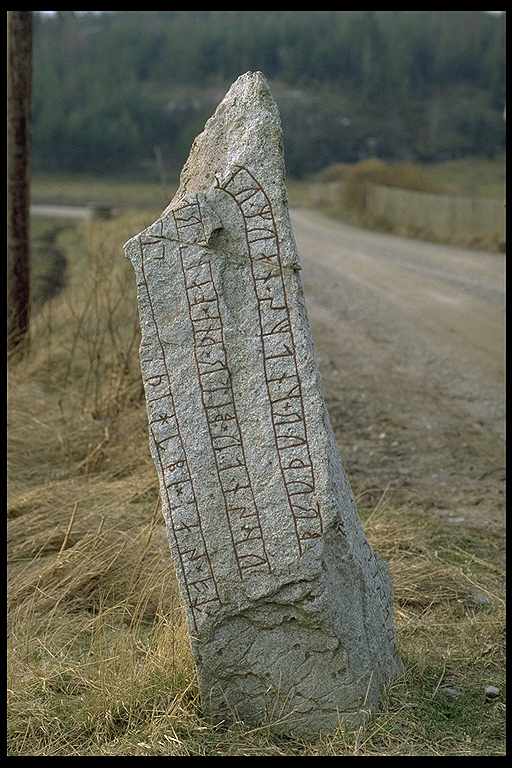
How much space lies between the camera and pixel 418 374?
29.8ft

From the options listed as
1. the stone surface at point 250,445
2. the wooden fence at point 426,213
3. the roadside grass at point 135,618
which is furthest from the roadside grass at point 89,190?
the stone surface at point 250,445

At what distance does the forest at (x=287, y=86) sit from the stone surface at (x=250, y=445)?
1792 centimetres

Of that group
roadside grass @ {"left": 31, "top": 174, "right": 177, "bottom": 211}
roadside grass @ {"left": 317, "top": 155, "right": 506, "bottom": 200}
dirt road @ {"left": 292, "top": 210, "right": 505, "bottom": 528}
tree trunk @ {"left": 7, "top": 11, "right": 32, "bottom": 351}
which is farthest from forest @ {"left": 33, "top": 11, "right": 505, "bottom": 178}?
tree trunk @ {"left": 7, "top": 11, "right": 32, "bottom": 351}

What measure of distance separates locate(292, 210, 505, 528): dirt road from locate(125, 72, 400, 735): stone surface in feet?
7.59

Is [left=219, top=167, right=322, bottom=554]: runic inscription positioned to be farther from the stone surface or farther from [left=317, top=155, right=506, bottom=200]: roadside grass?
[left=317, top=155, right=506, bottom=200]: roadside grass

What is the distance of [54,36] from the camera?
5884 cm

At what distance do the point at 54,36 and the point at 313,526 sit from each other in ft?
196

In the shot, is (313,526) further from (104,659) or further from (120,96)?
(120,96)

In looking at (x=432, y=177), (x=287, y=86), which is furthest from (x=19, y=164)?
(x=287, y=86)

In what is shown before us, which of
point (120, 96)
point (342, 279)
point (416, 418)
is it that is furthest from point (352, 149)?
point (416, 418)

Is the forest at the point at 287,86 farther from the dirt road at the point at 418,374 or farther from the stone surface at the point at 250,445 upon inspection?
the stone surface at the point at 250,445

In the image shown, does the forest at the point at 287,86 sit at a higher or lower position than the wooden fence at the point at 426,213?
higher

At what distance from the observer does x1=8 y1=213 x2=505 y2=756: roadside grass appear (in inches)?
133

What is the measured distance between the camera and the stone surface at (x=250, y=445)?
331 centimetres
